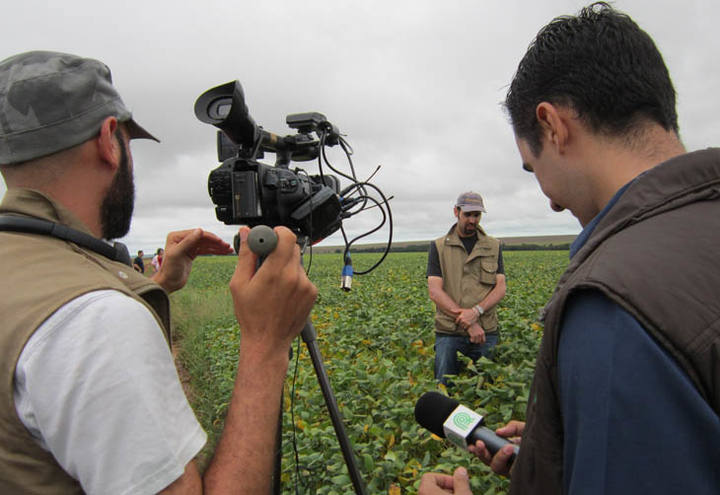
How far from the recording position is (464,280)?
4.88 m

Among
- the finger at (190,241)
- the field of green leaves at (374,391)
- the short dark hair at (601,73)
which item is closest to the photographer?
the short dark hair at (601,73)

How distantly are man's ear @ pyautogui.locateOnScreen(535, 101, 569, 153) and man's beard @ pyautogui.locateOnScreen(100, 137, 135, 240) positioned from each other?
1281mm

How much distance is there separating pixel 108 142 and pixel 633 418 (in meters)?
1.47

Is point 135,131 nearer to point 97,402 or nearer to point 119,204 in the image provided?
point 119,204

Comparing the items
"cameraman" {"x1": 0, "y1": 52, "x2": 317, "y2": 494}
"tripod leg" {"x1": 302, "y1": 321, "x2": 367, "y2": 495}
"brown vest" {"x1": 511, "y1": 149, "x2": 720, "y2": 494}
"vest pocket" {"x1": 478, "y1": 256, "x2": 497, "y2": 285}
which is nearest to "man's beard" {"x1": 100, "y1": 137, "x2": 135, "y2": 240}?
"cameraman" {"x1": 0, "y1": 52, "x2": 317, "y2": 494}

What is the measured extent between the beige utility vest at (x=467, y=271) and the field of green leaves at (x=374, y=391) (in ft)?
1.93

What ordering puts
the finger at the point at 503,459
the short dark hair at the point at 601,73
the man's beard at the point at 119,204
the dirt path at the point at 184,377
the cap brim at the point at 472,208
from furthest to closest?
the dirt path at the point at 184,377
the cap brim at the point at 472,208
the finger at the point at 503,459
the man's beard at the point at 119,204
the short dark hair at the point at 601,73

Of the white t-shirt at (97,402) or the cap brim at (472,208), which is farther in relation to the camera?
the cap brim at (472,208)

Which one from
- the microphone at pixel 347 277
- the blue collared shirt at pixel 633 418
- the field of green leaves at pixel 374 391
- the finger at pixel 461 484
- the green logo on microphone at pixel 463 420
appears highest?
the blue collared shirt at pixel 633 418

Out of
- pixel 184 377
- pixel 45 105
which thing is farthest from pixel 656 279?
pixel 184 377

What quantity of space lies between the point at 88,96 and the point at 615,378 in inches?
58.9

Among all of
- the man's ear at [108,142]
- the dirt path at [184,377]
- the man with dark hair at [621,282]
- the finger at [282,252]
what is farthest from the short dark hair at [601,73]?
the dirt path at [184,377]

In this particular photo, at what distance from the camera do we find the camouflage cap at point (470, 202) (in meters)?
4.78

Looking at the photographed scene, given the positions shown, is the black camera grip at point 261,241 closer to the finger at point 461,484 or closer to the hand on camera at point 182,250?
the hand on camera at point 182,250
